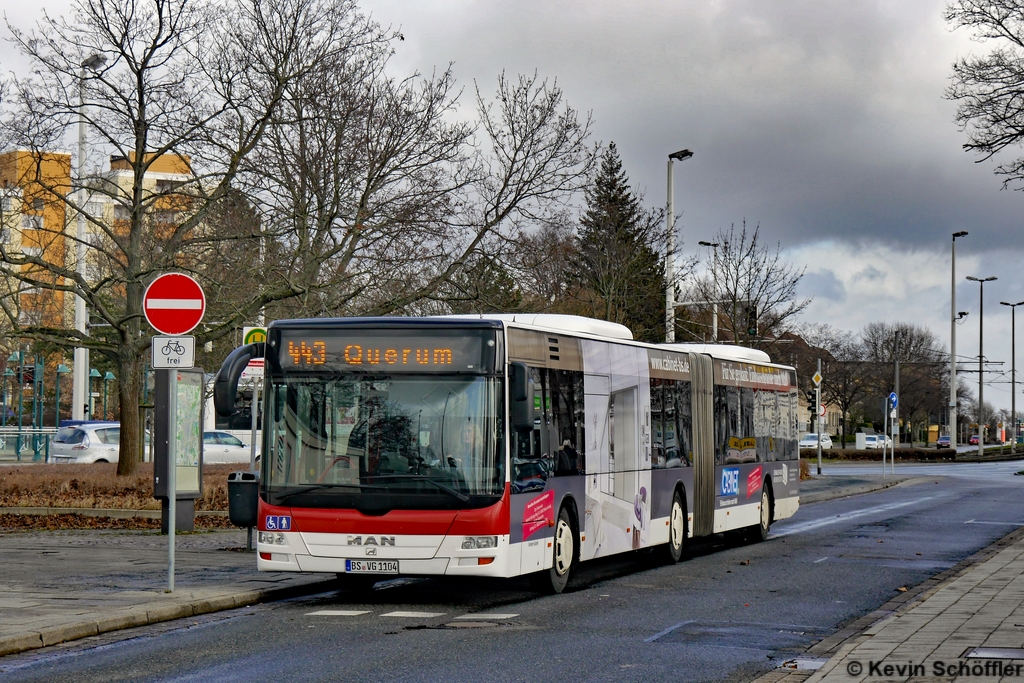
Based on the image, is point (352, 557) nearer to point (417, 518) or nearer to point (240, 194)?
point (417, 518)

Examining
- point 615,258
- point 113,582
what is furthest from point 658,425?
point 615,258

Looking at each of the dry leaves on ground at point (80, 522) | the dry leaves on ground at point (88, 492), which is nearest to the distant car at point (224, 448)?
the dry leaves on ground at point (88, 492)

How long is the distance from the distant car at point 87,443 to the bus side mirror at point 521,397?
30.6 m

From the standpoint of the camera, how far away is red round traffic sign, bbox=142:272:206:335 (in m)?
12.9

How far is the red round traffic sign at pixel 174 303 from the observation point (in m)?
12.9

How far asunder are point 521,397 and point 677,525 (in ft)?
21.0

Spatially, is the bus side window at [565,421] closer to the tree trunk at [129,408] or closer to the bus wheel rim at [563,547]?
the bus wheel rim at [563,547]

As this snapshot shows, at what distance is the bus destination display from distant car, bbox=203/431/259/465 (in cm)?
3115

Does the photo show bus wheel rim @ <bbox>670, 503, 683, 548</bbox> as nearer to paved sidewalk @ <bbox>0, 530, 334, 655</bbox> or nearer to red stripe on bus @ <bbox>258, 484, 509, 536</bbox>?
paved sidewalk @ <bbox>0, 530, 334, 655</bbox>

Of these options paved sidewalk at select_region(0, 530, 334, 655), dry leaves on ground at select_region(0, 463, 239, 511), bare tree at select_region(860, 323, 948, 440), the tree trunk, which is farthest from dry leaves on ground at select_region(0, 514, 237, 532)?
bare tree at select_region(860, 323, 948, 440)

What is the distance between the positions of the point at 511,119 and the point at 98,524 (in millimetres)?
10399

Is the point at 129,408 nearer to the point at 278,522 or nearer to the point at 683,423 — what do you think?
the point at 683,423

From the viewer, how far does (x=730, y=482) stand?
2055 centimetres

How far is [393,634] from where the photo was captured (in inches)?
425
